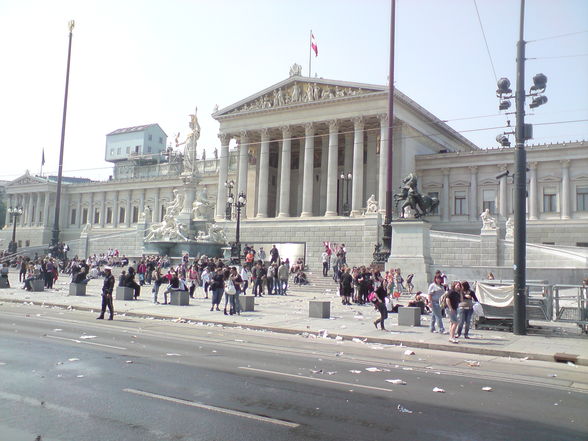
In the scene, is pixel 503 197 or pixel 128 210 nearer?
pixel 503 197

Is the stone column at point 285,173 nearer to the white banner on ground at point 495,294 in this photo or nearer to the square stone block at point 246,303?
the square stone block at point 246,303

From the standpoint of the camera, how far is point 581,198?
53.1 metres

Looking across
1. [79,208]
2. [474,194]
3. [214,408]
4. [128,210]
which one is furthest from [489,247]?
[79,208]

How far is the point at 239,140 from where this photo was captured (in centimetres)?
6475

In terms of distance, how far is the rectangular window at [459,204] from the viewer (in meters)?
59.2

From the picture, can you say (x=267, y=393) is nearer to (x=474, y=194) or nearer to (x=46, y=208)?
(x=474, y=194)

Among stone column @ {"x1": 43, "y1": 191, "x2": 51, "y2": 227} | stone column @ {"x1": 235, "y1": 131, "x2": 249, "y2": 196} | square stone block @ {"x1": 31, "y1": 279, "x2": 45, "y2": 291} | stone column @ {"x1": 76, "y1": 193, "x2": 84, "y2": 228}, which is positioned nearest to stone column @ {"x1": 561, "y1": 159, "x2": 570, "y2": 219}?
stone column @ {"x1": 235, "y1": 131, "x2": 249, "y2": 196}

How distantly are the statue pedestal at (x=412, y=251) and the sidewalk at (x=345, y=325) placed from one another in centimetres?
556

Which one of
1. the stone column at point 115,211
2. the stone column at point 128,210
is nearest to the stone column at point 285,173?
the stone column at point 128,210

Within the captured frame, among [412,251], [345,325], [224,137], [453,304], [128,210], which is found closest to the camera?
[453,304]

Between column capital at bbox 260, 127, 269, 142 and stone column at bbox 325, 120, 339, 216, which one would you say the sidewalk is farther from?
column capital at bbox 260, 127, 269, 142

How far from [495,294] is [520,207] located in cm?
308

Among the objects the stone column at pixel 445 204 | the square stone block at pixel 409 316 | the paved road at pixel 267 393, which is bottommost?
the paved road at pixel 267 393

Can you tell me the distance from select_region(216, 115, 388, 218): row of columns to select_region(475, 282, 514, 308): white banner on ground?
36158 millimetres
